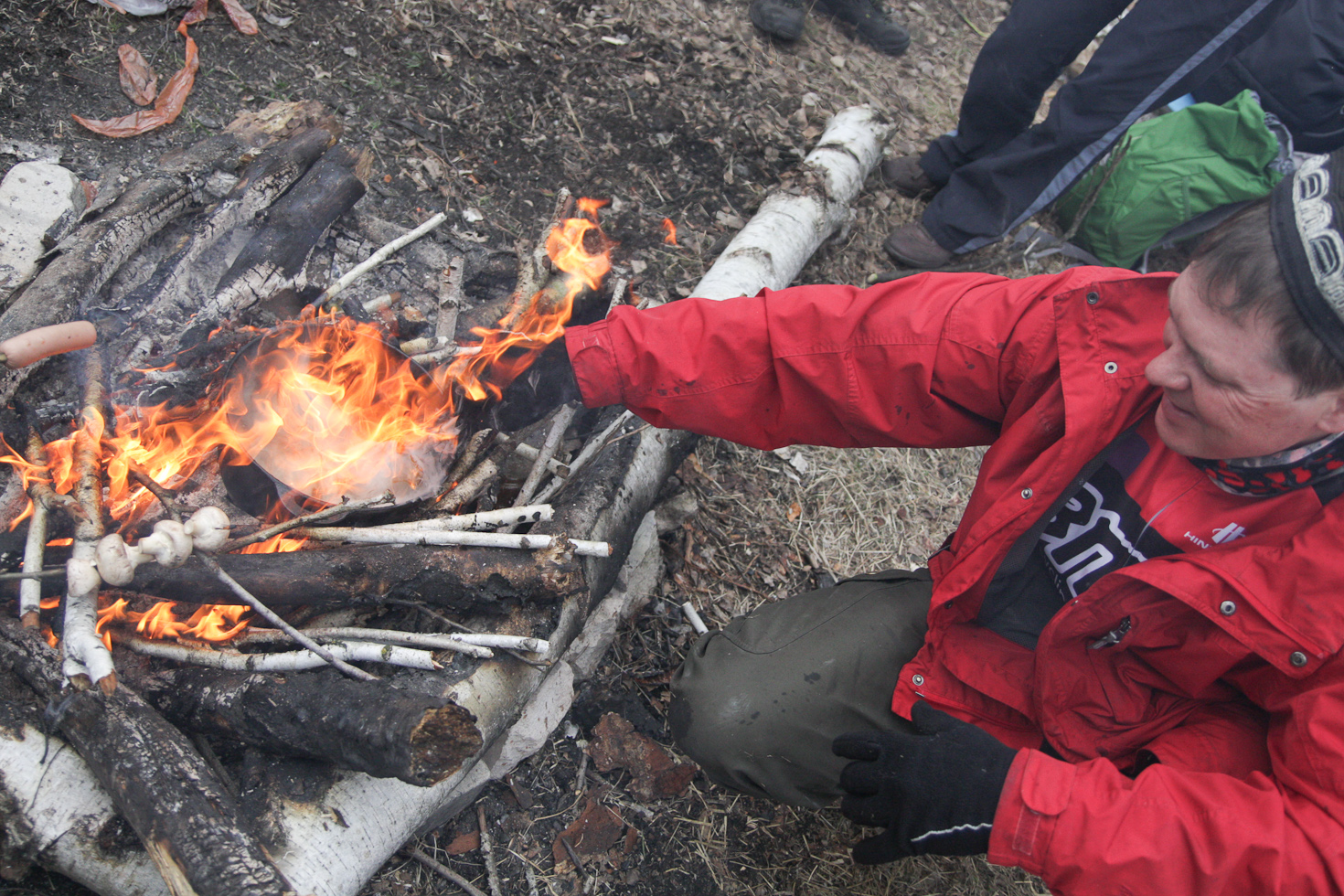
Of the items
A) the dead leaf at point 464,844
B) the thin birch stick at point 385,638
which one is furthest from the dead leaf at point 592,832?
Result: the thin birch stick at point 385,638

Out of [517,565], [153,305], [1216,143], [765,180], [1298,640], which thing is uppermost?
[1216,143]

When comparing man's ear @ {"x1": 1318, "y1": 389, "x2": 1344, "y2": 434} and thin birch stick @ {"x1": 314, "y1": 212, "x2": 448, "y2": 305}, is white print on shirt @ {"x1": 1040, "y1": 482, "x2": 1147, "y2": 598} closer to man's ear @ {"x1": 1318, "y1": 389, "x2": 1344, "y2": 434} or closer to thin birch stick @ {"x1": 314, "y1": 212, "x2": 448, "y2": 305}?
man's ear @ {"x1": 1318, "y1": 389, "x2": 1344, "y2": 434}

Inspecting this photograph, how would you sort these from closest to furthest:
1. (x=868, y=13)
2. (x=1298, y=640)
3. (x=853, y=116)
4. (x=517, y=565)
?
1. (x=1298, y=640)
2. (x=517, y=565)
3. (x=853, y=116)
4. (x=868, y=13)

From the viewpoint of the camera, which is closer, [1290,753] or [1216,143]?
[1290,753]

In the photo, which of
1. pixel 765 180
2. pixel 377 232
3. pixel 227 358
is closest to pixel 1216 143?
pixel 765 180

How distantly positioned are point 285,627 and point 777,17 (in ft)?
21.9

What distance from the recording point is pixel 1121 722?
2375 millimetres

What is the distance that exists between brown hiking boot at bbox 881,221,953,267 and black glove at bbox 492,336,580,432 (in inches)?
142

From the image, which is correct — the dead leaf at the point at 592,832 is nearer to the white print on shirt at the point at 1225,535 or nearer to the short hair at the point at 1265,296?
the white print on shirt at the point at 1225,535

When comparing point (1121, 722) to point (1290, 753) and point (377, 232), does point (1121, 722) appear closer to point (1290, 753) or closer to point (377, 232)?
point (1290, 753)

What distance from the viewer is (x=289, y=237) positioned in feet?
10.6

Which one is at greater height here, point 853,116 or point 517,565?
point 853,116

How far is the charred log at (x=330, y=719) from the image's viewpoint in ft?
6.22

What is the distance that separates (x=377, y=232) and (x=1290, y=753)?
4.20 metres
